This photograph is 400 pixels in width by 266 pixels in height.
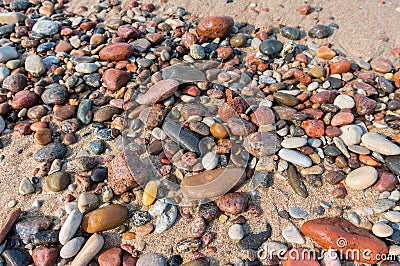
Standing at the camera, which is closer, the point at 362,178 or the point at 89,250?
the point at 89,250

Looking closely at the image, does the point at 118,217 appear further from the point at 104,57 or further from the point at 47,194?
the point at 104,57

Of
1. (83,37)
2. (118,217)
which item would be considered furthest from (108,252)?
(83,37)

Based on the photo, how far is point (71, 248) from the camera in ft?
8.02

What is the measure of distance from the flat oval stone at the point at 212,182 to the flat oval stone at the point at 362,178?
0.86m

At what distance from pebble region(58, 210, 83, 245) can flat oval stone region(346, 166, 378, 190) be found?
211cm

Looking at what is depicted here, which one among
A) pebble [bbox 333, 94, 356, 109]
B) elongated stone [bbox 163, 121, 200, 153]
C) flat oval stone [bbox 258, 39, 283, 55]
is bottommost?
elongated stone [bbox 163, 121, 200, 153]

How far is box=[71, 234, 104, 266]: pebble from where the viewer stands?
7.87 ft

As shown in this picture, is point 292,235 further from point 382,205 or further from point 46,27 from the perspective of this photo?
point 46,27

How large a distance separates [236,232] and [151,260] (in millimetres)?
629

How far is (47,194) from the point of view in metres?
2.80

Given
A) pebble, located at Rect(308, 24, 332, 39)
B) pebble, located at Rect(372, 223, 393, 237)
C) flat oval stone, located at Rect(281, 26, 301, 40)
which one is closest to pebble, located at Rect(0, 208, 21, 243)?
pebble, located at Rect(372, 223, 393, 237)

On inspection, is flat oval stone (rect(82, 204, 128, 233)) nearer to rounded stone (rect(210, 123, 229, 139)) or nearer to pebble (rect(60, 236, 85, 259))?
pebble (rect(60, 236, 85, 259))

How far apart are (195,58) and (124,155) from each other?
4.98 feet

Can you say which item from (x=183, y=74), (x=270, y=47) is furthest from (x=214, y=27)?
(x=183, y=74)
